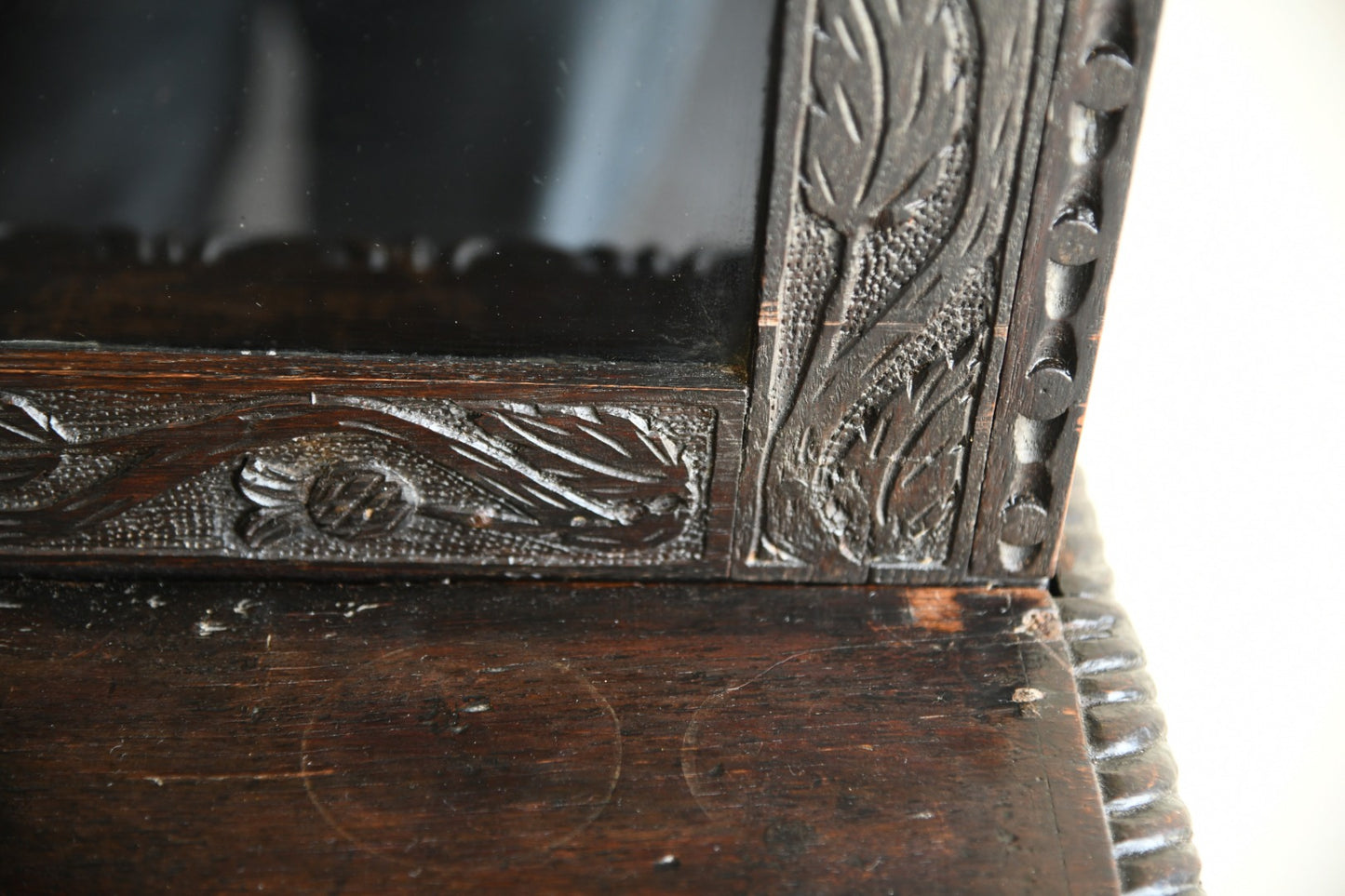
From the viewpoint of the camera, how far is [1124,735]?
0.77m

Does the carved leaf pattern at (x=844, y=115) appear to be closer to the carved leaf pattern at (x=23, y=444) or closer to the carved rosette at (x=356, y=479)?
the carved rosette at (x=356, y=479)

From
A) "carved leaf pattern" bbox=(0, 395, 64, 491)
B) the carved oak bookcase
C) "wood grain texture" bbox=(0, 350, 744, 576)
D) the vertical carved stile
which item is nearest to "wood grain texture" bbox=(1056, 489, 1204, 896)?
the carved oak bookcase

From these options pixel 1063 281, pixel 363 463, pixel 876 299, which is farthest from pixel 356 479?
pixel 1063 281

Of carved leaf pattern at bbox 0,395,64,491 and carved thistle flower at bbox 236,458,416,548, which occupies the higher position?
carved leaf pattern at bbox 0,395,64,491

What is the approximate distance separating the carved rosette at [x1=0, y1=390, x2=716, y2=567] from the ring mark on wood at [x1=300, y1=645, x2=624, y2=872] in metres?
0.11

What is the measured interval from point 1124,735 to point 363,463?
0.60 m

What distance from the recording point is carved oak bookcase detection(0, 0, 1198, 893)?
70 cm

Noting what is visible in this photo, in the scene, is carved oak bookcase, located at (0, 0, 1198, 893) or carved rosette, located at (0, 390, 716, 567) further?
carved rosette, located at (0, 390, 716, 567)

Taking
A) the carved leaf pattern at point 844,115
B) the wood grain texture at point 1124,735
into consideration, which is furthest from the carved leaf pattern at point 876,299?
the wood grain texture at point 1124,735

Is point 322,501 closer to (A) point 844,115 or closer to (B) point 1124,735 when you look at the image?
(A) point 844,115

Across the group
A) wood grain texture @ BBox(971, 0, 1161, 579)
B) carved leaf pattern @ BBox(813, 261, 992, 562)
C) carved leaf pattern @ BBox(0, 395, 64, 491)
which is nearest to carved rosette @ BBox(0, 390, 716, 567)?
carved leaf pattern @ BBox(0, 395, 64, 491)

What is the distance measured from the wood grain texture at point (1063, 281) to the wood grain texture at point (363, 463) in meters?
0.21

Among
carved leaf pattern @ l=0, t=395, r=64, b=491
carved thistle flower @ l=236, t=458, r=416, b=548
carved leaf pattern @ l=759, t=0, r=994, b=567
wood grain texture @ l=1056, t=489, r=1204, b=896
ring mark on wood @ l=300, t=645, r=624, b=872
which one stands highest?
carved leaf pattern @ l=759, t=0, r=994, b=567

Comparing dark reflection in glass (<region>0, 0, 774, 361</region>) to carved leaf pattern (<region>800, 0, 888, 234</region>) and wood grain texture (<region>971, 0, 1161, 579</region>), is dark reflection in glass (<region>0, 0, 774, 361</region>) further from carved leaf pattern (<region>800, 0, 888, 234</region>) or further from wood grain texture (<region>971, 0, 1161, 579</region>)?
wood grain texture (<region>971, 0, 1161, 579</region>)
